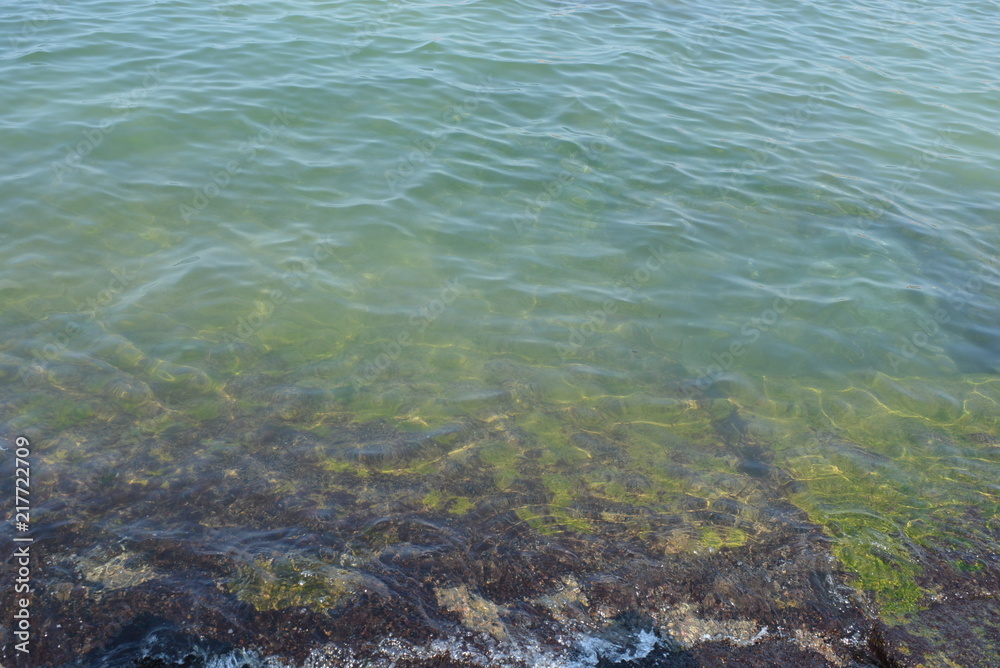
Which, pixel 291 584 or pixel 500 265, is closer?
pixel 291 584

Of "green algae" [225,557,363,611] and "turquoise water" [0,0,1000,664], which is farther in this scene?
"turquoise water" [0,0,1000,664]

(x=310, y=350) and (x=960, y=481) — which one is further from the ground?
(x=310, y=350)

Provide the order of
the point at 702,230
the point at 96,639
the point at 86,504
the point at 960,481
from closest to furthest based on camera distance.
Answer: the point at 96,639 < the point at 86,504 < the point at 960,481 < the point at 702,230

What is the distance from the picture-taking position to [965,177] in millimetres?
10375

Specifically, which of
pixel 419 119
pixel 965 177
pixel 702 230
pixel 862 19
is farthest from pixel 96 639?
pixel 862 19

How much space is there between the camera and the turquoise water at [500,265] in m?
5.79

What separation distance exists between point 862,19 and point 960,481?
14.3 m

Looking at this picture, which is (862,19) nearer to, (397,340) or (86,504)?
(397,340)

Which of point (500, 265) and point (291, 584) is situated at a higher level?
point (500, 265)

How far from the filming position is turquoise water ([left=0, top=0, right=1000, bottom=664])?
19.0ft

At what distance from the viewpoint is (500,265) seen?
26.5 feet

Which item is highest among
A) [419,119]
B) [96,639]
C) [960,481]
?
[419,119]

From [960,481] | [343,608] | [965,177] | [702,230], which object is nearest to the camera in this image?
[343,608]

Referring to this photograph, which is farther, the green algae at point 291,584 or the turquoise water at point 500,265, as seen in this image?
the turquoise water at point 500,265
